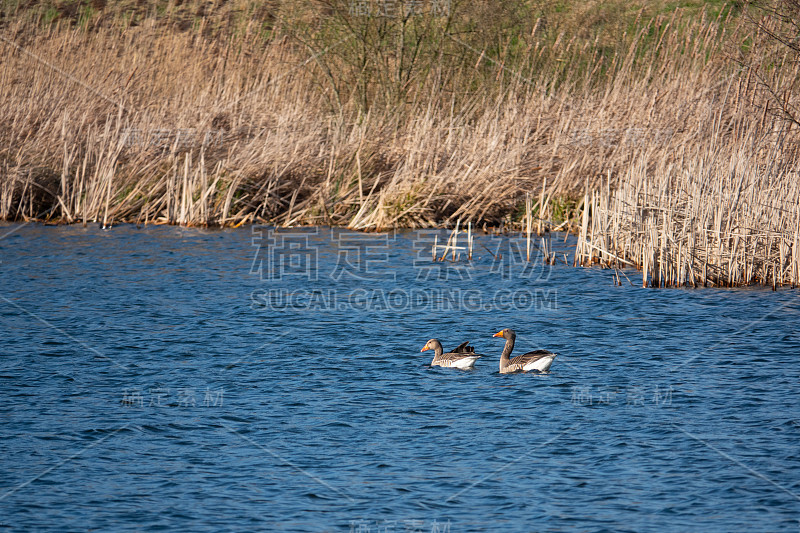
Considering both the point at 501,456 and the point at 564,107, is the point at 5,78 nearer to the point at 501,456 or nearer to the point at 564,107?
the point at 564,107

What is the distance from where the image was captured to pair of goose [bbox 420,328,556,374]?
9398 mm

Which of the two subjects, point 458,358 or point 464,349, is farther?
point 464,349

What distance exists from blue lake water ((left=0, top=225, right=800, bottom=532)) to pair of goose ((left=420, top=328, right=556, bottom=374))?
0.44ft

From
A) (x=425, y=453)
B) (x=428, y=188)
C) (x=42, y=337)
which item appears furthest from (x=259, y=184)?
(x=425, y=453)

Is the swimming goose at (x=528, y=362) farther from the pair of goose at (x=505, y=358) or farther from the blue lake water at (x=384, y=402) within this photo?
the blue lake water at (x=384, y=402)

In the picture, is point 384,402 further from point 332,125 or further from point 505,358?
point 332,125

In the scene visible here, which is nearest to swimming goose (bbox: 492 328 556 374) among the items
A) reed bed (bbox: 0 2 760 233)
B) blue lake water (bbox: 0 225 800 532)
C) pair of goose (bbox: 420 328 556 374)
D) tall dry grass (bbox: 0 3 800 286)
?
pair of goose (bbox: 420 328 556 374)

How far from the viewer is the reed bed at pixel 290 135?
17.3 metres

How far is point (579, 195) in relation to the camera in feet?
57.1

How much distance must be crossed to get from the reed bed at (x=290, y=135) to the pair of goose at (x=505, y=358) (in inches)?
275

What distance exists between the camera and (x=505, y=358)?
988 centimetres

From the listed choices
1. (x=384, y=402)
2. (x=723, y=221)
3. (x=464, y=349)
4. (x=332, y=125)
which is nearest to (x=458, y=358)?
(x=464, y=349)

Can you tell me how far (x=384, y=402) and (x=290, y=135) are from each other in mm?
10184

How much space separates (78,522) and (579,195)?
12735 millimetres
